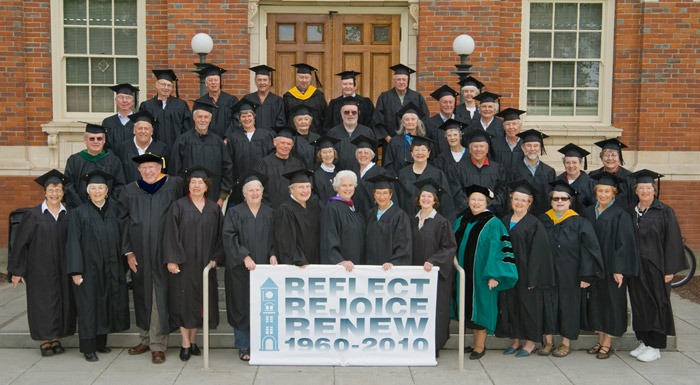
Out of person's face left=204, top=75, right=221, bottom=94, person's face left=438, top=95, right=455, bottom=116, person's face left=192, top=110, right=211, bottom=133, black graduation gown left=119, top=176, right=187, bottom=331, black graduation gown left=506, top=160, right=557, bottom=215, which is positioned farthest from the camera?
person's face left=204, top=75, right=221, bottom=94

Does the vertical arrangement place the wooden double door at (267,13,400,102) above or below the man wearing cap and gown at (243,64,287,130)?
above

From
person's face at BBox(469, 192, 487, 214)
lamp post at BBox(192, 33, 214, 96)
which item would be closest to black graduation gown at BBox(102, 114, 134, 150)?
lamp post at BBox(192, 33, 214, 96)

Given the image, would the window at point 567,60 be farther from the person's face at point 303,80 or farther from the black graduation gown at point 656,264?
the black graduation gown at point 656,264

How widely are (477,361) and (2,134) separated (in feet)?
25.3

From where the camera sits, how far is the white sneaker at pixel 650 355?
20.4 ft

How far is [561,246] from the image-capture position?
245 inches

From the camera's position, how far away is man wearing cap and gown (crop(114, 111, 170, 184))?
275 inches

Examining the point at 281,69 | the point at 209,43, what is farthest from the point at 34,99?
the point at 281,69

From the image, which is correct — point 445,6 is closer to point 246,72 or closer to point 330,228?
point 246,72

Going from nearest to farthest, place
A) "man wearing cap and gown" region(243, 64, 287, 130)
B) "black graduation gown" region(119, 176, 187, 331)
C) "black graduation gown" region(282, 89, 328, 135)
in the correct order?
1. "black graduation gown" region(119, 176, 187, 331)
2. "man wearing cap and gown" region(243, 64, 287, 130)
3. "black graduation gown" region(282, 89, 328, 135)

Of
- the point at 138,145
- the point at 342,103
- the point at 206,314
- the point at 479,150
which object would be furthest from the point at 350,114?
the point at 206,314

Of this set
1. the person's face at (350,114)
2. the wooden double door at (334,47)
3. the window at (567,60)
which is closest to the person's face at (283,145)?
the person's face at (350,114)

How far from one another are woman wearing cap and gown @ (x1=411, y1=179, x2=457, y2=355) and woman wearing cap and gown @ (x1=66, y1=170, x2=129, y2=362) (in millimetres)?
2773

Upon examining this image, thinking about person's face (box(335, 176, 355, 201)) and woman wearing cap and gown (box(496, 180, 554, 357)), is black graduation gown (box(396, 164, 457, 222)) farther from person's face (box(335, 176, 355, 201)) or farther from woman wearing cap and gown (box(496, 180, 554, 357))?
person's face (box(335, 176, 355, 201))
